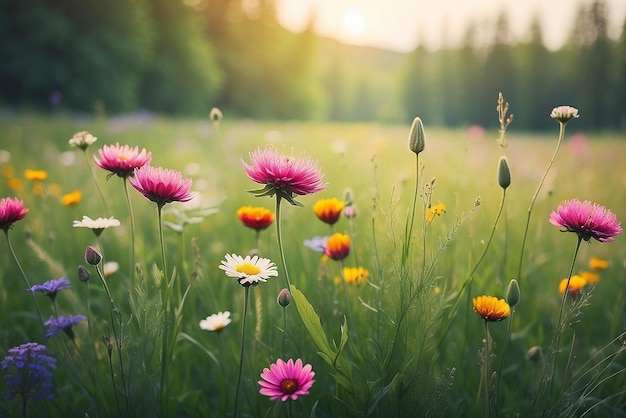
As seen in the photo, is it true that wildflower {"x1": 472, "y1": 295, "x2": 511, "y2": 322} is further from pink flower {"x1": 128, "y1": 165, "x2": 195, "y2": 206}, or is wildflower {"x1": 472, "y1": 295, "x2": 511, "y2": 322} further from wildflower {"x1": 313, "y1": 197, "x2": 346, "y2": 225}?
pink flower {"x1": 128, "y1": 165, "x2": 195, "y2": 206}

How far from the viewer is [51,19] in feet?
48.0

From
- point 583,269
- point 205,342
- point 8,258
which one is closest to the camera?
point 205,342

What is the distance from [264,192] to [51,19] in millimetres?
17620

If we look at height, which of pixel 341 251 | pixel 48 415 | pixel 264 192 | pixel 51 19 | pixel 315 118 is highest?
pixel 51 19

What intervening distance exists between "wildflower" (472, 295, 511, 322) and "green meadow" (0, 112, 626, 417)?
56 mm

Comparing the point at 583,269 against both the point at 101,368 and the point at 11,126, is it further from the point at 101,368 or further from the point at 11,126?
the point at 11,126

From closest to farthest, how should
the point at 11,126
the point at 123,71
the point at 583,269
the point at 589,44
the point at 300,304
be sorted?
the point at 300,304 < the point at 583,269 < the point at 11,126 < the point at 123,71 < the point at 589,44

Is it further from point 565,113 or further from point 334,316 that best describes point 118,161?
point 565,113

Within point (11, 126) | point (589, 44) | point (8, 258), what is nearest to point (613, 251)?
point (8, 258)

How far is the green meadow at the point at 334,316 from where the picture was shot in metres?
0.88

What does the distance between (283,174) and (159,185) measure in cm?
25

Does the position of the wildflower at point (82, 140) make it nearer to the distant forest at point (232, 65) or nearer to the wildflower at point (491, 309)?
the wildflower at point (491, 309)

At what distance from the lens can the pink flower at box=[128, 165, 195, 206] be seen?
2.75 ft

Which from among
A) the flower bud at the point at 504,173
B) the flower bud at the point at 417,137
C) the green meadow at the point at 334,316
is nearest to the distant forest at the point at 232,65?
the green meadow at the point at 334,316
